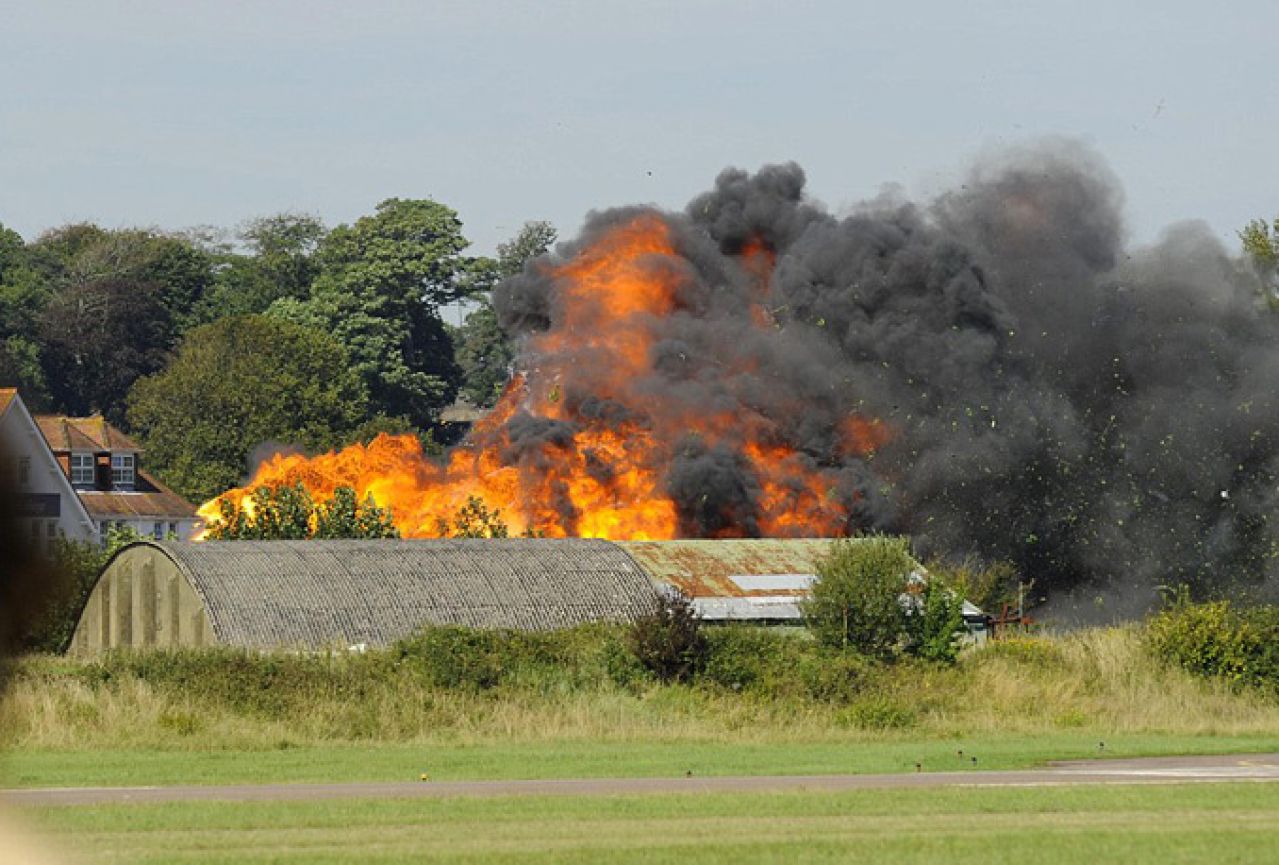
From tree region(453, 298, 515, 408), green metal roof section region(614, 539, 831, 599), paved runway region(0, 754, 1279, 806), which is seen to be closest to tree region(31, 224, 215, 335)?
tree region(453, 298, 515, 408)

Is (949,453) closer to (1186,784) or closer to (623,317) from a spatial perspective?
(623,317)

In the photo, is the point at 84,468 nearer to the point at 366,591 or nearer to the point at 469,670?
the point at 366,591

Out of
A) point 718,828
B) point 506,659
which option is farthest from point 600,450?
point 718,828

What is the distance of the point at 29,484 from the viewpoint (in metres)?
12.2

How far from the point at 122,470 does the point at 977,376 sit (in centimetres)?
4570

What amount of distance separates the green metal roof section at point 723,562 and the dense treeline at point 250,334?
1850 inches

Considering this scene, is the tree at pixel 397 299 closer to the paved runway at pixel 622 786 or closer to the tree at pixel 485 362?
the tree at pixel 485 362

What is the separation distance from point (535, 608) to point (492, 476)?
2293 cm

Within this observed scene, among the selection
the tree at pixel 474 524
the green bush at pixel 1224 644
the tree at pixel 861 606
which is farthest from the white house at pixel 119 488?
the green bush at pixel 1224 644

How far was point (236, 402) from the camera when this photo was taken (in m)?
125

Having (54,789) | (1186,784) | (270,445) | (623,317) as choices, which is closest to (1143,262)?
(623,317)

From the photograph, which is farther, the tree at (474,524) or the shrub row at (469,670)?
the tree at (474,524)

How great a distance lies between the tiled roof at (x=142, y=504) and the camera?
333 feet

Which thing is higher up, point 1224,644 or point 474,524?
point 474,524
